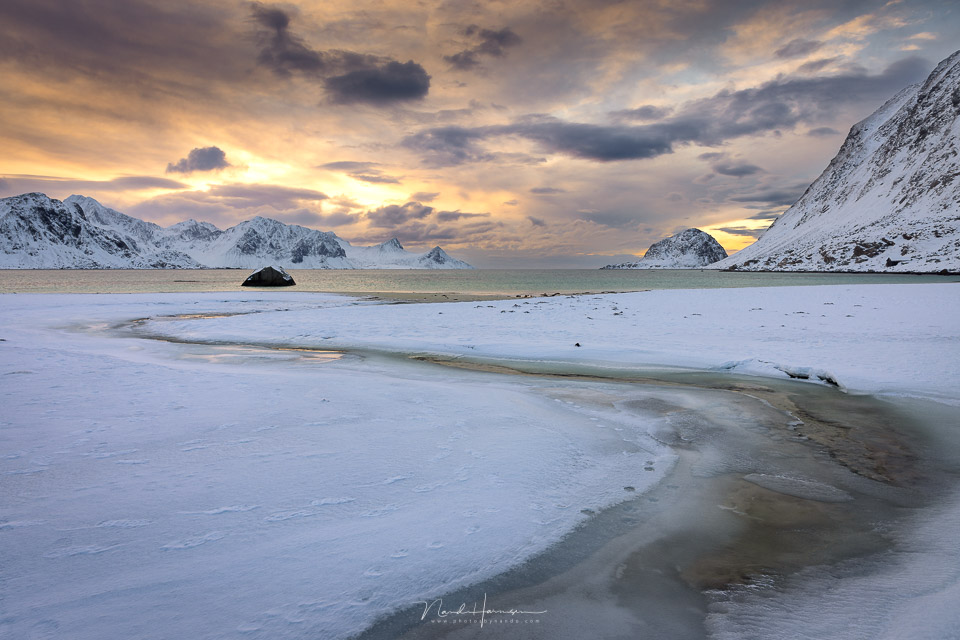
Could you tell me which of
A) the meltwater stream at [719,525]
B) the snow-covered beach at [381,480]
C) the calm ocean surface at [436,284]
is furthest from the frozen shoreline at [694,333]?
the calm ocean surface at [436,284]

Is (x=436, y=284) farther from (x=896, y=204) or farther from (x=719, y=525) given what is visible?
(x=896, y=204)

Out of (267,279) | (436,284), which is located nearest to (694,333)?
(267,279)

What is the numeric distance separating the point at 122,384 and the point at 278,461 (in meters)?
5.47

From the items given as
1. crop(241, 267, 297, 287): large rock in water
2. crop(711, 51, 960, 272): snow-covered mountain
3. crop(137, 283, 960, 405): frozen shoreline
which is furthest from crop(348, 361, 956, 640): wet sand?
crop(711, 51, 960, 272): snow-covered mountain

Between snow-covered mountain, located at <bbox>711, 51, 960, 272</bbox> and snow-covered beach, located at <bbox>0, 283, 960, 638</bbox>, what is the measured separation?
132 m

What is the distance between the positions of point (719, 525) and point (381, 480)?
3218 mm

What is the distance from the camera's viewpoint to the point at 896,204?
150250 millimetres

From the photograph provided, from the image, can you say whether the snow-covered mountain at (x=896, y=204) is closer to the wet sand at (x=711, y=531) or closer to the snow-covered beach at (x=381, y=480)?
the snow-covered beach at (x=381, y=480)

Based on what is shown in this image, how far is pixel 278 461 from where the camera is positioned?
A: 5.21 meters

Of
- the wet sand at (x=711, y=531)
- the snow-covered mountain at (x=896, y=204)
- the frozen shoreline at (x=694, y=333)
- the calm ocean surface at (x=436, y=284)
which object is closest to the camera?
the wet sand at (x=711, y=531)

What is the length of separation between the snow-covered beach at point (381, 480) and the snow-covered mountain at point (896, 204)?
13225 centimetres

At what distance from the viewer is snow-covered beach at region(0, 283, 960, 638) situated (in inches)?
117

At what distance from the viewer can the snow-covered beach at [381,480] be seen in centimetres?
296

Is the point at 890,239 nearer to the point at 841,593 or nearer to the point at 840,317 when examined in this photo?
the point at 840,317
